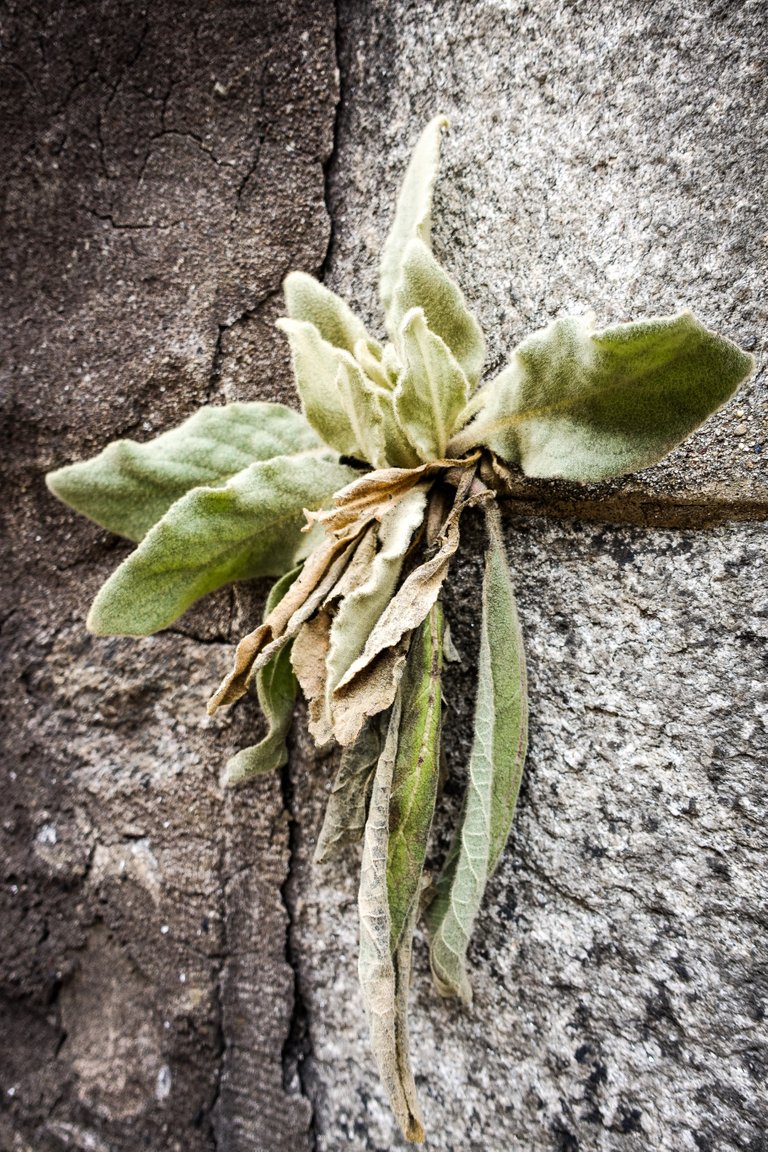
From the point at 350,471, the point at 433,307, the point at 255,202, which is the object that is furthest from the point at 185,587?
the point at 255,202

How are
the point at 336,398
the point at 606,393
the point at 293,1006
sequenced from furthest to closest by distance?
1. the point at 293,1006
2. the point at 336,398
3. the point at 606,393

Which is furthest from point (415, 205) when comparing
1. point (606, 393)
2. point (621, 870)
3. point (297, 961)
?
point (297, 961)

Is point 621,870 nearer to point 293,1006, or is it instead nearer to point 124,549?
point 293,1006

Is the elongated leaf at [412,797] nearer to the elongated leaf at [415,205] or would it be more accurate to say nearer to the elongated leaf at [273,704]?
the elongated leaf at [273,704]

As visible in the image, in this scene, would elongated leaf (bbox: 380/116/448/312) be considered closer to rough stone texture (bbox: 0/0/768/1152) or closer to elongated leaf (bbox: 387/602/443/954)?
rough stone texture (bbox: 0/0/768/1152)

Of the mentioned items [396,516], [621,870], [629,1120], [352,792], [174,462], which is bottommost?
[629,1120]

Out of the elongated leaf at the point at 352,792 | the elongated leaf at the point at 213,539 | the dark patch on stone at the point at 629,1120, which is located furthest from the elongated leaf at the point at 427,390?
the dark patch on stone at the point at 629,1120
